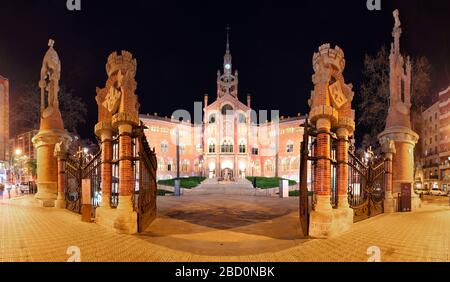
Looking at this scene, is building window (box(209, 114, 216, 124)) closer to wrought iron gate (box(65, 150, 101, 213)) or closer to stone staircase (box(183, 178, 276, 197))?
stone staircase (box(183, 178, 276, 197))

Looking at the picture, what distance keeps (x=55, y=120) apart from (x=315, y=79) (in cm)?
1386

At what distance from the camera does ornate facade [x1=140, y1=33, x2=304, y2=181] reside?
6003cm

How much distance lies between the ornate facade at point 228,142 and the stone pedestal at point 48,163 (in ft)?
140

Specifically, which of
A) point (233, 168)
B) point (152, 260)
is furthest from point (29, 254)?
point (233, 168)

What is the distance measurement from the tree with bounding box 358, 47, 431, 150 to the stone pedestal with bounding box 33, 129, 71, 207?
25.8 metres

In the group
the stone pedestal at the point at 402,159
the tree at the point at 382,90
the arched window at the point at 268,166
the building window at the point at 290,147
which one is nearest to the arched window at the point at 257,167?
the arched window at the point at 268,166

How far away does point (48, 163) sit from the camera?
51.7ft

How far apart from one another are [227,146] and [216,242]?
5227 cm

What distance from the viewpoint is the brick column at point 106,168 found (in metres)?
10.3

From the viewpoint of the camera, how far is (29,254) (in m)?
6.36

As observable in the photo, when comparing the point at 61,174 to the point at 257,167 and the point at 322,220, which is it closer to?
the point at 322,220

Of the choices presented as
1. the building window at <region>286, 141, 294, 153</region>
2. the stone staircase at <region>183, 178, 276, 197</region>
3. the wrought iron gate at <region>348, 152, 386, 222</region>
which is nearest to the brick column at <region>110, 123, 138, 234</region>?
the wrought iron gate at <region>348, 152, 386, 222</region>
